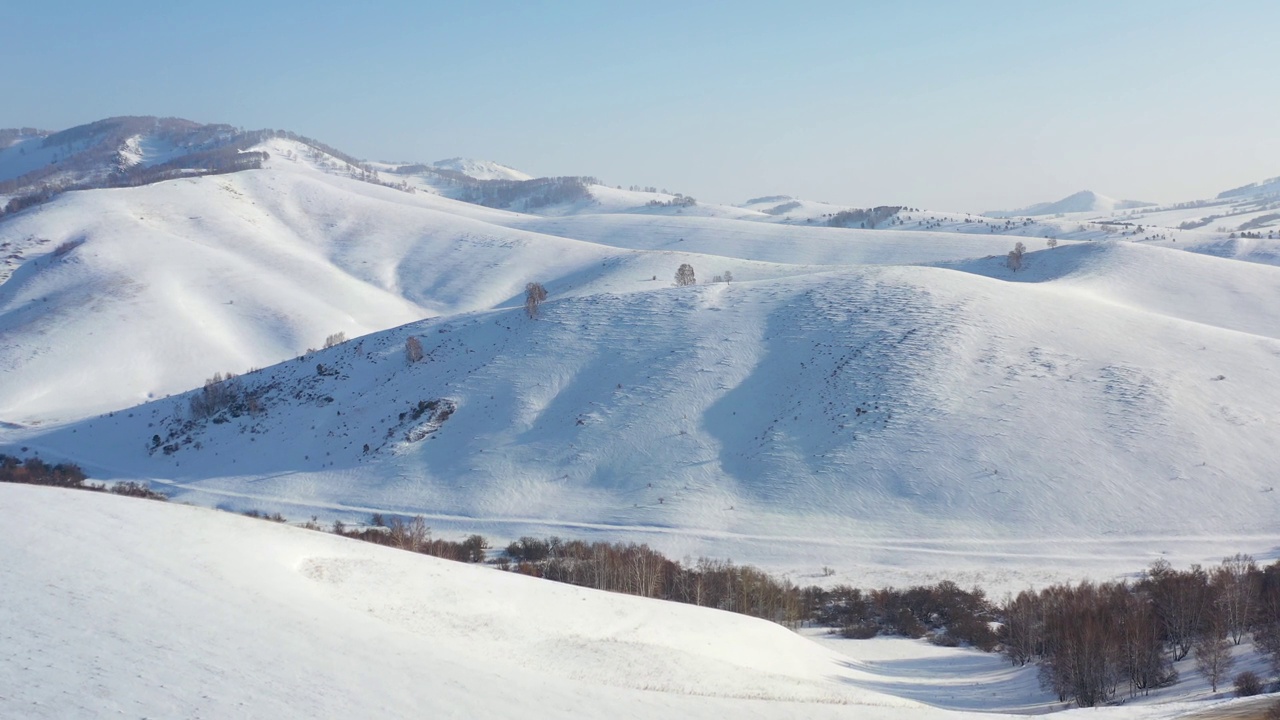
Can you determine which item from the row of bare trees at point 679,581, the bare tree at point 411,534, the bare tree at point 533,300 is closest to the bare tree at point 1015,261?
the bare tree at point 533,300

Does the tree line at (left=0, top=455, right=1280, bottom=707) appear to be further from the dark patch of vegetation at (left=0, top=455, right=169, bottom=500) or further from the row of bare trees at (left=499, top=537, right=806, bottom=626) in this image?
the dark patch of vegetation at (left=0, top=455, right=169, bottom=500)

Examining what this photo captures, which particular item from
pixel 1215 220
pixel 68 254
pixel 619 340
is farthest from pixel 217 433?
pixel 1215 220

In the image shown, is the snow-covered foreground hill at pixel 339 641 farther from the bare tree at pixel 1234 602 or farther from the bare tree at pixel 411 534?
the bare tree at pixel 411 534

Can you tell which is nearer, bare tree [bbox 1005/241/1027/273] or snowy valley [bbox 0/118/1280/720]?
snowy valley [bbox 0/118/1280/720]

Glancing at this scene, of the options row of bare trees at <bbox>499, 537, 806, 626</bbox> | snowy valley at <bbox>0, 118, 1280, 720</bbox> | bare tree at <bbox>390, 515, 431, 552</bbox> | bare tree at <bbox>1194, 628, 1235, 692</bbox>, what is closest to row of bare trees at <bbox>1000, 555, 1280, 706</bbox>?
bare tree at <bbox>1194, 628, 1235, 692</bbox>

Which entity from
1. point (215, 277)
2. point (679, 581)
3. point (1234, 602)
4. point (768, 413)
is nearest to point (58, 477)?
point (679, 581)

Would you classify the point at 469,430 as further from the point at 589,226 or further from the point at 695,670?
the point at 589,226

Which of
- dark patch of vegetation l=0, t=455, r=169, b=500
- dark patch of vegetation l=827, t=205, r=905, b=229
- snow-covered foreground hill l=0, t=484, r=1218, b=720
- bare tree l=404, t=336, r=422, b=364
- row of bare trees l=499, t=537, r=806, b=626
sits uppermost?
dark patch of vegetation l=827, t=205, r=905, b=229
